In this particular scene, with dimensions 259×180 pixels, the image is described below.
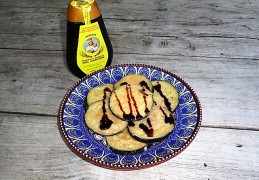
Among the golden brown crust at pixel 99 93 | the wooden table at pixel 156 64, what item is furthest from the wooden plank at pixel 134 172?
the golden brown crust at pixel 99 93

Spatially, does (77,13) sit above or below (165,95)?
above

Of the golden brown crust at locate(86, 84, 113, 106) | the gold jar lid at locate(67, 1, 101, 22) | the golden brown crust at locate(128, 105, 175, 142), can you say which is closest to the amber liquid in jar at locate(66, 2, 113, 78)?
the gold jar lid at locate(67, 1, 101, 22)

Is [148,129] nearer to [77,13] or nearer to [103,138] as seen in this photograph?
[103,138]

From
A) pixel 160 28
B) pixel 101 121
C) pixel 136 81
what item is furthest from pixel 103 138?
pixel 160 28

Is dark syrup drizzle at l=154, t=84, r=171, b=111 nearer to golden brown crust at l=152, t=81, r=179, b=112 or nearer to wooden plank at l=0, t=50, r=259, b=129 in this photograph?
golden brown crust at l=152, t=81, r=179, b=112

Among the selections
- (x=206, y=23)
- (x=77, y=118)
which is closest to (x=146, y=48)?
(x=206, y=23)

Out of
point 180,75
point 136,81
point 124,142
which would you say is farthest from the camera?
point 180,75

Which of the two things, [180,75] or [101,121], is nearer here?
[101,121]
